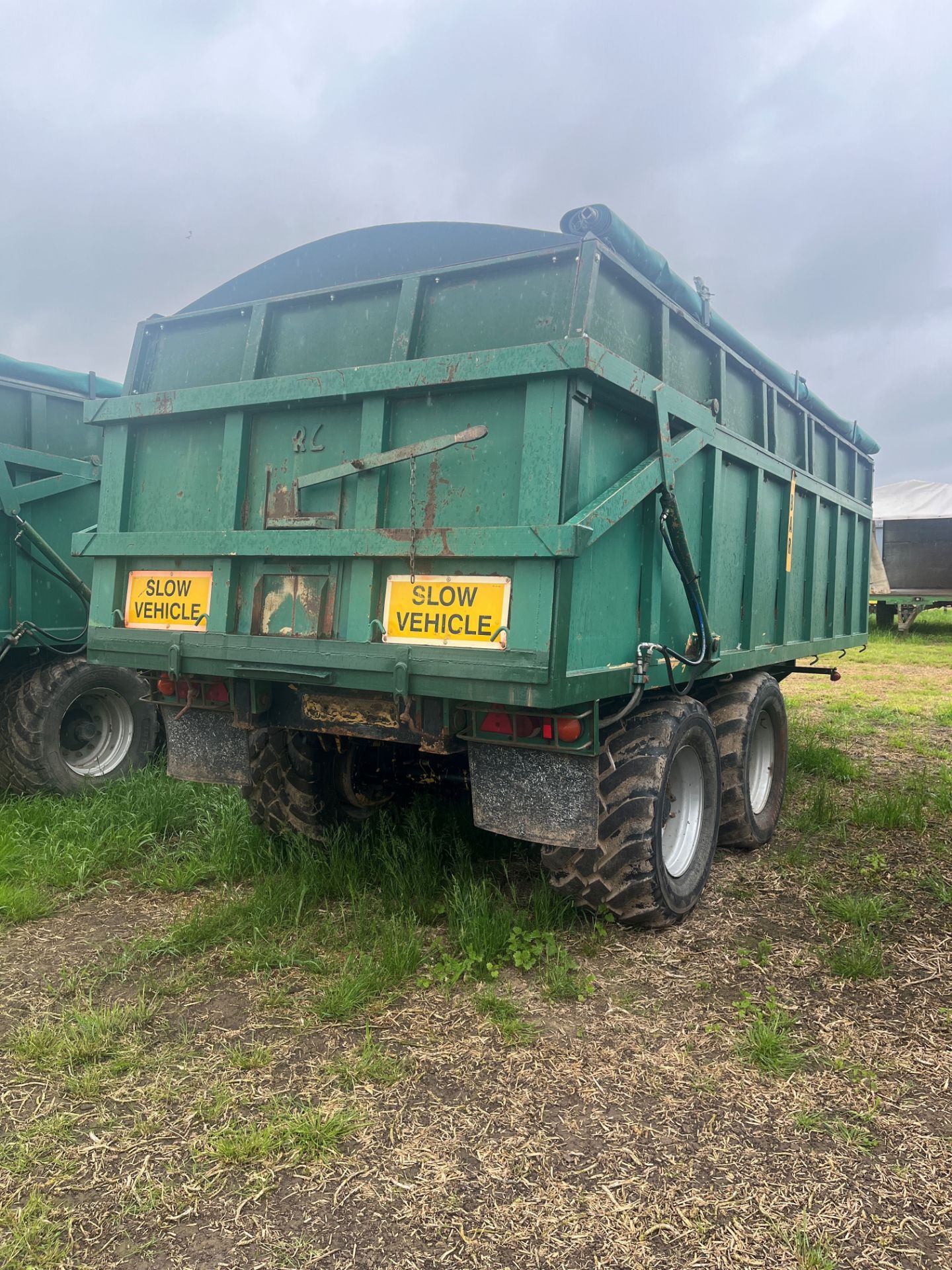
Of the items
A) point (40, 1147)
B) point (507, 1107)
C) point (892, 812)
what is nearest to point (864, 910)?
point (892, 812)

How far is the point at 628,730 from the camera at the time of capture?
12.2 feet

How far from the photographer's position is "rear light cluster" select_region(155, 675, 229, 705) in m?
3.93

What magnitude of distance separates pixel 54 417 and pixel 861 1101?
19.8ft

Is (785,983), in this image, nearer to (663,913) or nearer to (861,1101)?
(663,913)

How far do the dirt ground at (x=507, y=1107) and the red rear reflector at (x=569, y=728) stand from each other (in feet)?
3.08

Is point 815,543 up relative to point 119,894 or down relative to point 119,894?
up

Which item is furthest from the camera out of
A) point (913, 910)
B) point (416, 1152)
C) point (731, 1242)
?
point (913, 910)

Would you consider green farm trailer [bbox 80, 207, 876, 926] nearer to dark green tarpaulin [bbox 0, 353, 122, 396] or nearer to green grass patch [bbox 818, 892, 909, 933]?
green grass patch [bbox 818, 892, 909, 933]

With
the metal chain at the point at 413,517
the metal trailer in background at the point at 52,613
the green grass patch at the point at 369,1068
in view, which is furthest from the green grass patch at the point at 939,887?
the metal trailer in background at the point at 52,613

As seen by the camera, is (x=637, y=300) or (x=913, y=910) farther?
(x=913, y=910)

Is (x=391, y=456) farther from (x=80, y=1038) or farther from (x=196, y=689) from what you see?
(x=80, y=1038)

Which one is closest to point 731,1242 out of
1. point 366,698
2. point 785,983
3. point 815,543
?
point 785,983

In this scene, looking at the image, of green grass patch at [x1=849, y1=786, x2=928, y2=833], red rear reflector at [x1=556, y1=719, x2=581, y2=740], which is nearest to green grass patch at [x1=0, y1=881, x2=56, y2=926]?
red rear reflector at [x1=556, y1=719, x2=581, y2=740]

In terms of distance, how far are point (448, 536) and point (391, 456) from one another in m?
A: 0.40
